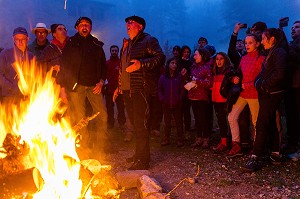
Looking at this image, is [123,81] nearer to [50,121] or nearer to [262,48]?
[50,121]

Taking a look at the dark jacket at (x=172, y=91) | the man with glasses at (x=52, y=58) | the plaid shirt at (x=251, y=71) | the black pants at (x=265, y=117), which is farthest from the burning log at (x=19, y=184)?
the dark jacket at (x=172, y=91)

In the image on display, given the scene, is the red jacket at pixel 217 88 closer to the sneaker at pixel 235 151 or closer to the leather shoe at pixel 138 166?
the sneaker at pixel 235 151

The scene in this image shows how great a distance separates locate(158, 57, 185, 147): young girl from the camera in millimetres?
7672

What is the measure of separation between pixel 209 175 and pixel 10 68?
4.32 m

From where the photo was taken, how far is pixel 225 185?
511cm

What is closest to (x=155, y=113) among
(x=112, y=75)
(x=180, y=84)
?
(x=180, y=84)

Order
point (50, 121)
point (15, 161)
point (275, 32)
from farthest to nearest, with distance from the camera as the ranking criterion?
1. point (275, 32)
2. point (50, 121)
3. point (15, 161)

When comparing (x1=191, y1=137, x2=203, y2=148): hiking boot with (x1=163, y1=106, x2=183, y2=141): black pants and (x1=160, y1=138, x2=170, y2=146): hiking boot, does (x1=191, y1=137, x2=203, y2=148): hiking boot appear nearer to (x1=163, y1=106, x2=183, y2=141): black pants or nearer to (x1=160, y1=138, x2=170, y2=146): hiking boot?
(x1=163, y1=106, x2=183, y2=141): black pants

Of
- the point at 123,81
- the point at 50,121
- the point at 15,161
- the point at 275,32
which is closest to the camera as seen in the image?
the point at 15,161

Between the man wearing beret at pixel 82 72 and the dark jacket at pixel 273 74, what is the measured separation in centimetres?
315

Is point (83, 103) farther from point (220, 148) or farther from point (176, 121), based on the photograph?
point (220, 148)

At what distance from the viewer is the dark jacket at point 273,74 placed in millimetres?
5344

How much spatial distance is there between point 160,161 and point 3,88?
11.3ft

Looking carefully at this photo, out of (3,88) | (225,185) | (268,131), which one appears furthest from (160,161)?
(3,88)
